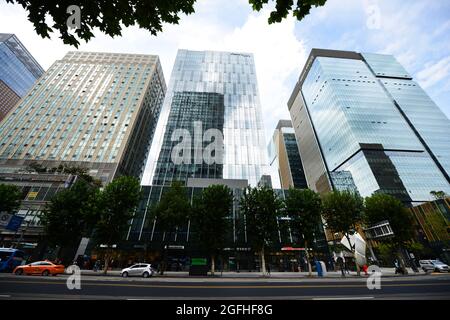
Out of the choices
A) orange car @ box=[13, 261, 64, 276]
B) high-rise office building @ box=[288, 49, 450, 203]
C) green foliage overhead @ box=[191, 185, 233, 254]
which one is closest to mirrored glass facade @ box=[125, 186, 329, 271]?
green foliage overhead @ box=[191, 185, 233, 254]

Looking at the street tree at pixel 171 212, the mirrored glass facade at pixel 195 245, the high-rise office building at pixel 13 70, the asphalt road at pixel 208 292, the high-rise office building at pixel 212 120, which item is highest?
the high-rise office building at pixel 13 70

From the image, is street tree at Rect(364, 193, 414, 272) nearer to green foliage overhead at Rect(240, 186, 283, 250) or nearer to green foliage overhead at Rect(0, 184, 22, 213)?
green foliage overhead at Rect(240, 186, 283, 250)

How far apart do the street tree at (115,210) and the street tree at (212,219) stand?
909cm

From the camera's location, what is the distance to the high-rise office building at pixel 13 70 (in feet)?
308

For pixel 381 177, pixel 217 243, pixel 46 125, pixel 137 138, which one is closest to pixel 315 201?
pixel 217 243

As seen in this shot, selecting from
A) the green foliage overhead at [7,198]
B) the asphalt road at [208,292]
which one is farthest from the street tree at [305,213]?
the green foliage overhead at [7,198]

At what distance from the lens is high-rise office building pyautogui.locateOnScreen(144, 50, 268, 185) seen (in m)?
51.3

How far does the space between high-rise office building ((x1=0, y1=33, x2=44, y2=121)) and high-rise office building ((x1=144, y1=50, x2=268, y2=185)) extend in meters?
90.2

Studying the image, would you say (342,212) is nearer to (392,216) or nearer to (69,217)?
(392,216)

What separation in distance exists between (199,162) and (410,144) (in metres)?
82.4

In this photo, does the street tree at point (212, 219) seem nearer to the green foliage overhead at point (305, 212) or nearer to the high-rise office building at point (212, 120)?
the green foliage overhead at point (305, 212)

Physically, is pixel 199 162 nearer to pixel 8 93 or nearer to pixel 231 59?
pixel 231 59

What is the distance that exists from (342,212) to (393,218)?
7.85 meters

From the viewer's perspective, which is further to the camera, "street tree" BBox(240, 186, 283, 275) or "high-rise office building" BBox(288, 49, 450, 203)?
"high-rise office building" BBox(288, 49, 450, 203)
